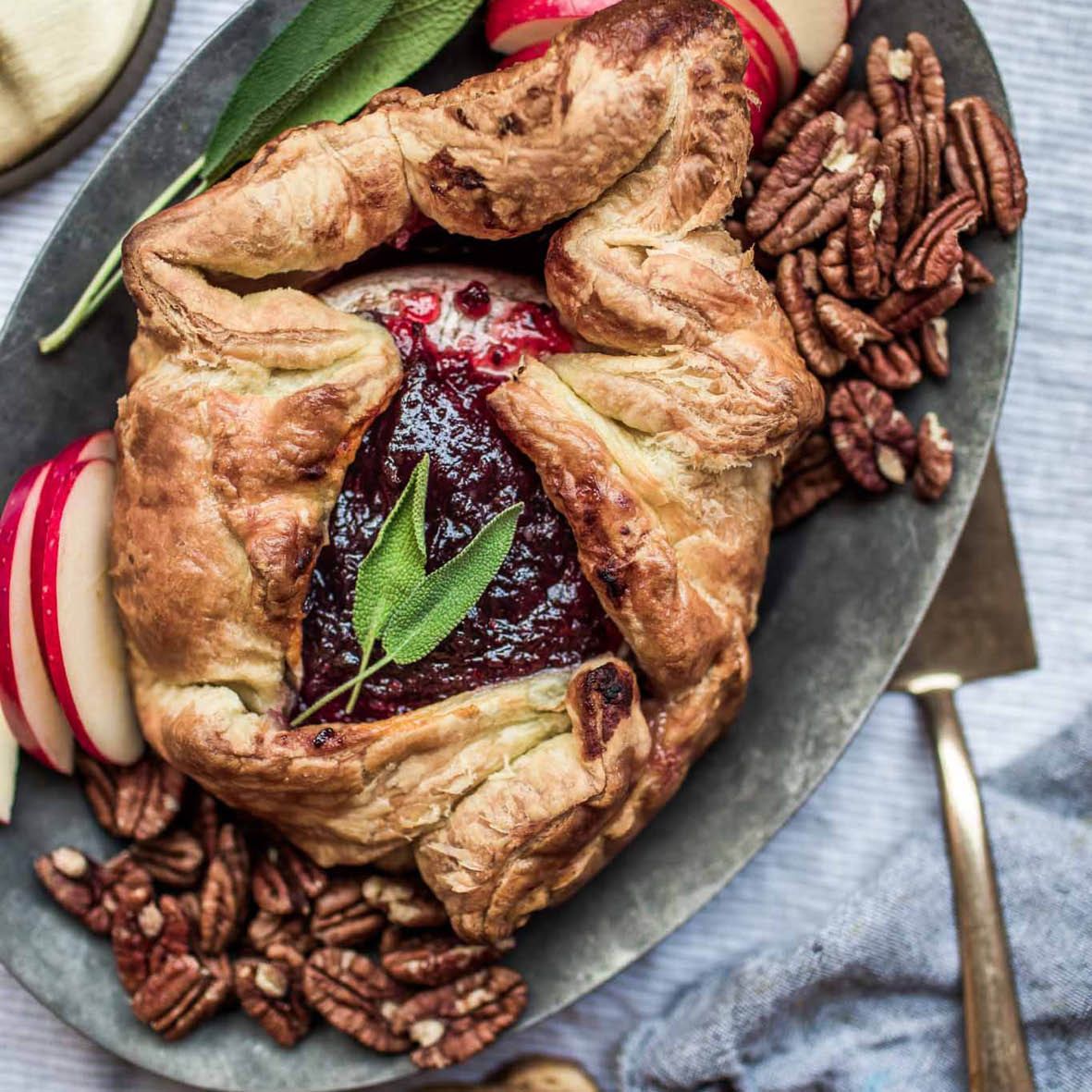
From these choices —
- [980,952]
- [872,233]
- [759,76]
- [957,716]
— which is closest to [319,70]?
[759,76]

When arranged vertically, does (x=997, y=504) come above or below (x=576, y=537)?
below

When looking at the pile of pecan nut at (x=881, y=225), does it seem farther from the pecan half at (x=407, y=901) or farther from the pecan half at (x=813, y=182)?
the pecan half at (x=407, y=901)

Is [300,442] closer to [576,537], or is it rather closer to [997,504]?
[576,537]

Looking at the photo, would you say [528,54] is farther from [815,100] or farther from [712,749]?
[712,749]

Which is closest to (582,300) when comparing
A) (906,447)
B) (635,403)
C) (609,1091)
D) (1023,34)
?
(635,403)

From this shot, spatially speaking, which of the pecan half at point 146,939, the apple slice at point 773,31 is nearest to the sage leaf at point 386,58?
the apple slice at point 773,31

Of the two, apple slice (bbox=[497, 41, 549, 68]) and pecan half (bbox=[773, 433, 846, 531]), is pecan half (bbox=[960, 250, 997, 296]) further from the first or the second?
apple slice (bbox=[497, 41, 549, 68])
